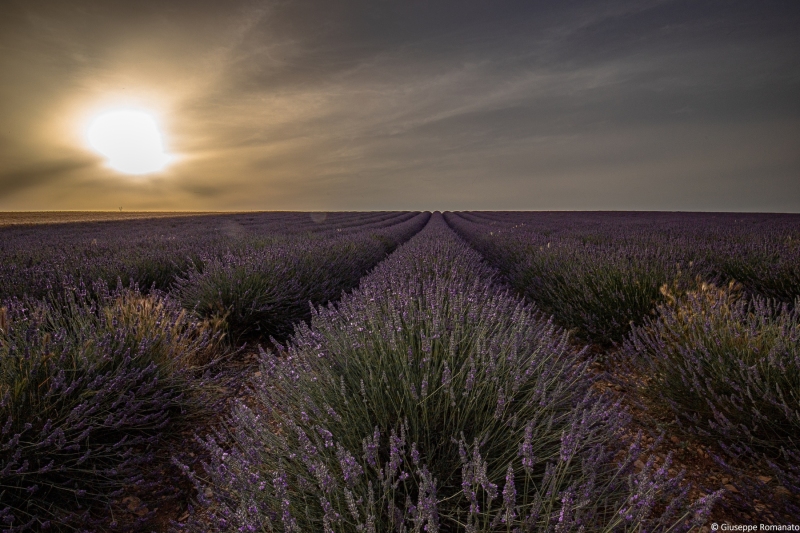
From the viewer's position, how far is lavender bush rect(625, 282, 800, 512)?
1.97m

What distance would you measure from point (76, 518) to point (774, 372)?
362cm

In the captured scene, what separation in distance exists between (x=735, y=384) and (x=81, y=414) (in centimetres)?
361

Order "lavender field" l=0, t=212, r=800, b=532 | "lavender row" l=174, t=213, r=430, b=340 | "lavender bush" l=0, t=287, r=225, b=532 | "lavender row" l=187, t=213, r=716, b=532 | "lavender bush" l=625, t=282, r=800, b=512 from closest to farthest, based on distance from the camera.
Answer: "lavender row" l=187, t=213, r=716, b=532, "lavender field" l=0, t=212, r=800, b=532, "lavender bush" l=0, t=287, r=225, b=532, "lavender bush" l=625, t=282, r=800, b=512, "lavender row" l=174, t=213, r=430, b=340

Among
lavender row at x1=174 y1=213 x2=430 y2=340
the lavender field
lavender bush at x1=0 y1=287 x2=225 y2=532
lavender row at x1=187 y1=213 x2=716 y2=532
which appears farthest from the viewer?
lavender row at x1=174 y1=213 x2=430 y2=340

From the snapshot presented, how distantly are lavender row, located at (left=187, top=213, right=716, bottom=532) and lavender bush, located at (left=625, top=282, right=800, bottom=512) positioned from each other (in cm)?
71

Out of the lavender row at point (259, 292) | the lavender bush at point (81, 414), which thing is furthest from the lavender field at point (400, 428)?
the lavender row at point (259, 292)

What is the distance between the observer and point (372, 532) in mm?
945

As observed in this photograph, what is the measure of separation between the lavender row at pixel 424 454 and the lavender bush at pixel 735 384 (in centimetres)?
71

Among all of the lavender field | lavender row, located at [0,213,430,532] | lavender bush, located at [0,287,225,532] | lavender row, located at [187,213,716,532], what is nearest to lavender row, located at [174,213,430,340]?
the lavender field

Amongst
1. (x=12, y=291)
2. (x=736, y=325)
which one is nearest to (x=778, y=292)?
(x=736, y=325)

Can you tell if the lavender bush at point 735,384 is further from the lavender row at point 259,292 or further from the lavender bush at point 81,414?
the lavender row at point 259,292

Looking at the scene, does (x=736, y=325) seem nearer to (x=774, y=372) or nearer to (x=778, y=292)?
(x=774, y=372)

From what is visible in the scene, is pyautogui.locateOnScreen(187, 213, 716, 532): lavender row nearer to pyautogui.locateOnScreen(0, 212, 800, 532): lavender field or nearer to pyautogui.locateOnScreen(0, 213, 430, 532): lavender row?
pyautogui.locateOnScreen(0, 212, 800, 532): lavender field

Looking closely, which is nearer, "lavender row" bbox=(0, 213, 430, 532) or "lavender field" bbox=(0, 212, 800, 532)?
"lavender field" bbox=(0, 212, 800, 532)
